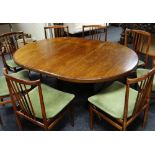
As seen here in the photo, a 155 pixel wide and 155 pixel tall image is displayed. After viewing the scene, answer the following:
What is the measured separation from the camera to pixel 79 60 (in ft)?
6.34

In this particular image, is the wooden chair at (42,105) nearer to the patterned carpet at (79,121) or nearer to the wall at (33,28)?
the patterned carpet at (79,121)

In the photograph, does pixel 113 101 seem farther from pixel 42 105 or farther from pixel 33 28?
pixel 33 28

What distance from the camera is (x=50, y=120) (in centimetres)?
166

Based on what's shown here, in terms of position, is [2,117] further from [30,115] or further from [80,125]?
[80,125]

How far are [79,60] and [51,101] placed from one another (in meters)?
0.53

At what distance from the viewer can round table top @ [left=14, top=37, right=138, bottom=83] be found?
1.63 meters

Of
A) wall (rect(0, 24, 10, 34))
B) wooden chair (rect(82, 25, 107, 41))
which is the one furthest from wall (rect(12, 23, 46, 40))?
wooden chair (rect(82, 25, 107, 41))

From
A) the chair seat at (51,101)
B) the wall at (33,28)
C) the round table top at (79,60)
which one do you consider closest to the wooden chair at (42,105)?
the chair seat at (51,101)

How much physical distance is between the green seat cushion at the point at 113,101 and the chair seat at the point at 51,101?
25 cm

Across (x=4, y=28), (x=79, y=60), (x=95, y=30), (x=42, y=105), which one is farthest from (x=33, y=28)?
(x=42, y=105)

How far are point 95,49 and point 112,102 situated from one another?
0.80 metres

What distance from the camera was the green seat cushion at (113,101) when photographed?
5.17 feet
